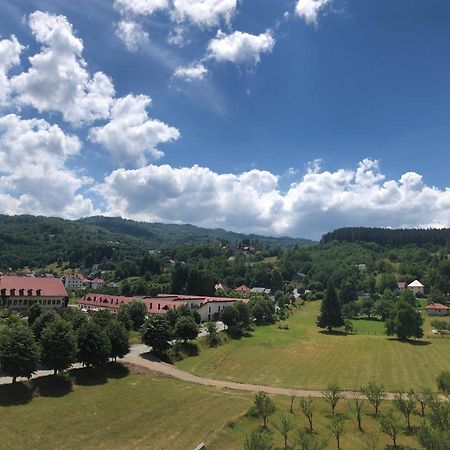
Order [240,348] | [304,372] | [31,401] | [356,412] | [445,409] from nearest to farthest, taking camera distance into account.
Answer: [445,409] → [31,401] → [356,412] → [304,372] → [240,348]

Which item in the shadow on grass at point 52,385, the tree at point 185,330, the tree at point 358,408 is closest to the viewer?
the tree at point 358,408

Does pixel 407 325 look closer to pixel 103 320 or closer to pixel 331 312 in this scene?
pixel 331 312

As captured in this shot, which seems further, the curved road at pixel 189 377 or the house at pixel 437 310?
the house at pixel 437 310

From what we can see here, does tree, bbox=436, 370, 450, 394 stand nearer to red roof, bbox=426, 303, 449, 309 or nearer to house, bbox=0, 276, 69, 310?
house, bbox=0, 276, 69, 310

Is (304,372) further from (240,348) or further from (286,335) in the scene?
(286,335)

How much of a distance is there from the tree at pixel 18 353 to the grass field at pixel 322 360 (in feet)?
85.0

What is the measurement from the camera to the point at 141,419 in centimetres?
4378

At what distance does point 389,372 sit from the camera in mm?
70000

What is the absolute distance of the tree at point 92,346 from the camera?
2203 inches

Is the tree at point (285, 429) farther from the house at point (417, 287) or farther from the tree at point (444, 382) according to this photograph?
the house at point (417, 287)

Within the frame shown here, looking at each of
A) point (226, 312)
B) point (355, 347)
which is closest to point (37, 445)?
point (226, 312)

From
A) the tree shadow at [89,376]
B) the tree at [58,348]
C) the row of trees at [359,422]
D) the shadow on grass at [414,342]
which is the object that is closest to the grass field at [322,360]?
the shadow on grass at [414,342]

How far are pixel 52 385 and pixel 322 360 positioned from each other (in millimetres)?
46460

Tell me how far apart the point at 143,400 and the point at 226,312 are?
4675 centimetres
